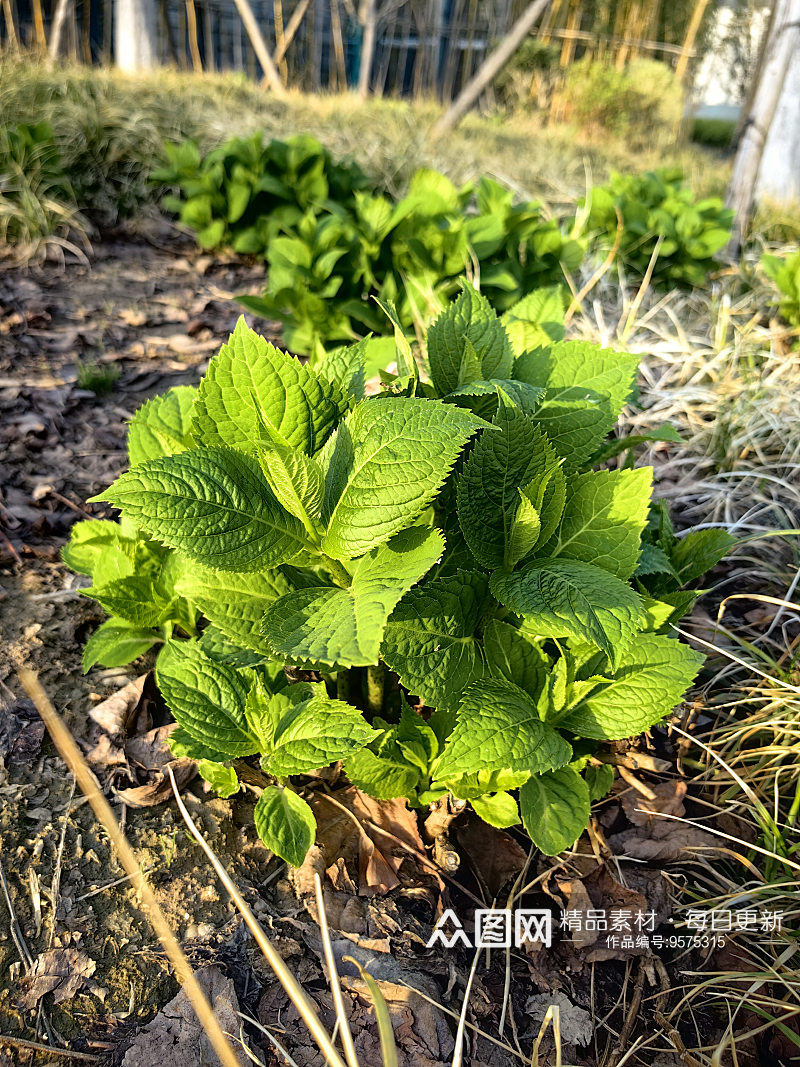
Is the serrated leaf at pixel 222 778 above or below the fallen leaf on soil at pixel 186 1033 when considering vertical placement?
above

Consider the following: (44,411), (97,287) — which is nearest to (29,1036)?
(44,411)

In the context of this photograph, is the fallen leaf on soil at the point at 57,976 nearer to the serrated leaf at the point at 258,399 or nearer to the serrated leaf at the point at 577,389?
the serrated leaf at the point at 258,399

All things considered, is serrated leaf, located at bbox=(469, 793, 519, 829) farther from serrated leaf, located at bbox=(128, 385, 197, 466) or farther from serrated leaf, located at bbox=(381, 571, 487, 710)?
serrated leaf, located at bbox=(128, 385, 197, 466)

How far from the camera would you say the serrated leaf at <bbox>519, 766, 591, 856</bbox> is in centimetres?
130

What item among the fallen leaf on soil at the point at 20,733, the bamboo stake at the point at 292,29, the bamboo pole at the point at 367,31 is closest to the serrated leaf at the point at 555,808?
the fallen leaf on soil at the point at 20,733

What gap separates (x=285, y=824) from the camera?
130cm

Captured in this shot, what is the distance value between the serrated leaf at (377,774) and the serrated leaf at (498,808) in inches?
5.4

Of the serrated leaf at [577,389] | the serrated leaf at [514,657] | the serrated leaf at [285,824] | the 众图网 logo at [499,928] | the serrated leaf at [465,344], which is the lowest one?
the 众图网 logo at [499,928]

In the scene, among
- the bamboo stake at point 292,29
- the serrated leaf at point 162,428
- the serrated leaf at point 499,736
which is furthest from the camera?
the bamboo stake at point 292,29

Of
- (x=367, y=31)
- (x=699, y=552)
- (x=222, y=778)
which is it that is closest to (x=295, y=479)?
(x=222, y=778)

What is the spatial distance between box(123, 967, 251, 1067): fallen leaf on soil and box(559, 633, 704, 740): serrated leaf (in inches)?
29.1

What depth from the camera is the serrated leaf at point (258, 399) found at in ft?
3.73

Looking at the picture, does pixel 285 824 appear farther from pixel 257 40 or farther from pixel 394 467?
pixel 257 40

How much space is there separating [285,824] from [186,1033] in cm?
34
